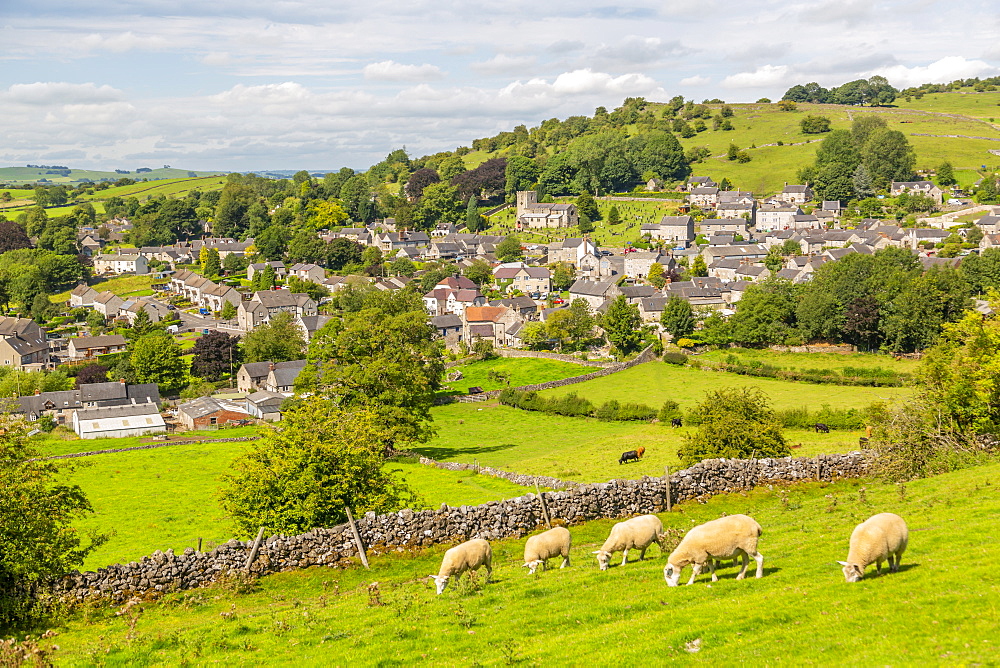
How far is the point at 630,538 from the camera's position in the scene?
59.8 feet

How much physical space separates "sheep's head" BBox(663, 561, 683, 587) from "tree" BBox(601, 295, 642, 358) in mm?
73578

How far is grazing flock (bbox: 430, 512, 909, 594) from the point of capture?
14.0 meters

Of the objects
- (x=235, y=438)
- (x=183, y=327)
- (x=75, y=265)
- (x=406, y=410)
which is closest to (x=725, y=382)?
(x=406, y=410)

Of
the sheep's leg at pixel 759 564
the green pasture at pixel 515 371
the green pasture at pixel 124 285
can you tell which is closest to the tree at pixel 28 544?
the sheep's leg at pixel 759 564

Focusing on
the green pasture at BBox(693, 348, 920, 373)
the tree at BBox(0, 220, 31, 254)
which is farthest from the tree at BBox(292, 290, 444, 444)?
the tree at BBox(0, 220, 31, 254)

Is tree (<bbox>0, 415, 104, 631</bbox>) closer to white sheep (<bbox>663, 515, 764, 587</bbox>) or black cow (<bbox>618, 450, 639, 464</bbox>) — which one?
white sheep (<bbox>663, 515, 764, 587</bbox>)

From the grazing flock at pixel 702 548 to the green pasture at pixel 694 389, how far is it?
43052 mm

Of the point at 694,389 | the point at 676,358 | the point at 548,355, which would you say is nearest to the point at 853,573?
the point at 694,389

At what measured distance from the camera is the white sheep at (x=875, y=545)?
13.9 meters

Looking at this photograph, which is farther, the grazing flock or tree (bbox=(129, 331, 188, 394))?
tree (bbox=(129, 331, 188, 394))

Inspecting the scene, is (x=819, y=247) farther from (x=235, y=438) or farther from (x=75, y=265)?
(x=75, y=265)

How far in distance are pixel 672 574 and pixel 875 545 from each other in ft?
12.2

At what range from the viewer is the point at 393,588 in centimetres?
1920

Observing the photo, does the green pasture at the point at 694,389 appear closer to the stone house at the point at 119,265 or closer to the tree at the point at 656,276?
the tree at the point at 656,276
